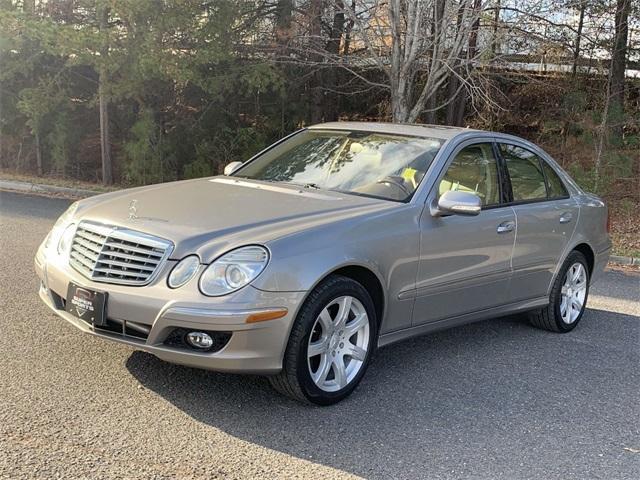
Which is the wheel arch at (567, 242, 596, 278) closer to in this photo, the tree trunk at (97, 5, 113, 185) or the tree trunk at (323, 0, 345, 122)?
the tree trunk at (323, 0, 345, 122)

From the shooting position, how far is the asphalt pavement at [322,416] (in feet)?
10.3

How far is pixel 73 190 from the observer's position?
13.5m

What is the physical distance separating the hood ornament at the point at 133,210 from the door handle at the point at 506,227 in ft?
8.07

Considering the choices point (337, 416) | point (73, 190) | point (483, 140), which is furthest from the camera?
point (73, 190)

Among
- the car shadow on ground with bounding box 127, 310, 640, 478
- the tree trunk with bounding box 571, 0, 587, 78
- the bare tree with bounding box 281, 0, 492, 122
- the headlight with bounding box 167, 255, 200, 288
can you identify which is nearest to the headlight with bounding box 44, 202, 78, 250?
the car shadow on ground with bounding box 127, 310, 640, 478

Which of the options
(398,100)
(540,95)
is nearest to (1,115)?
(398,100)

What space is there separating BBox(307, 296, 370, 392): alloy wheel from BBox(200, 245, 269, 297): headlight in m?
0.48

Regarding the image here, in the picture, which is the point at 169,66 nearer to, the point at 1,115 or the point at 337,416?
the point at 1,115

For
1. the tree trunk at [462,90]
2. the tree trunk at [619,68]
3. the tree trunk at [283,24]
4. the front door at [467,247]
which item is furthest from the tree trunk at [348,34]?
the front door at [467,247]

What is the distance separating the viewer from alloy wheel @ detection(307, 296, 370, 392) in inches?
149

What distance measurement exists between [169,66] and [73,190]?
309cm

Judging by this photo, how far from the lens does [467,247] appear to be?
4566 mm

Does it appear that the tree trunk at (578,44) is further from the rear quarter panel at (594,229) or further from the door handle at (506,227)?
the door handle at (506,227)

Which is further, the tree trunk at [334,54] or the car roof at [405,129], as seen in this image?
the tree trunk at [334,54]
